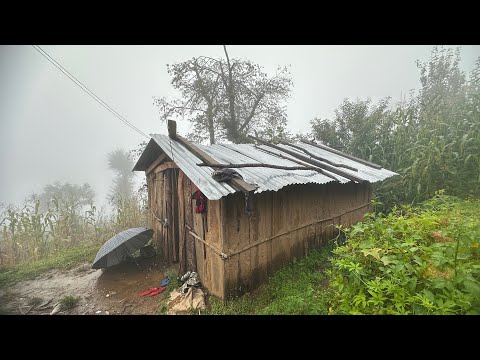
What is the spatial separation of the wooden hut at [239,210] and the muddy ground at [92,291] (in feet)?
3.47

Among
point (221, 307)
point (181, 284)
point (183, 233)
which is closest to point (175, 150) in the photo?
point (183, 233)

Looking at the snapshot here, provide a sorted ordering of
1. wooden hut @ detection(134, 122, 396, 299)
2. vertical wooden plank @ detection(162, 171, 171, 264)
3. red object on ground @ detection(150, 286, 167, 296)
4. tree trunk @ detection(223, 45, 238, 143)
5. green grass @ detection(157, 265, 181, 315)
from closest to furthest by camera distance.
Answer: wooden hut @ detection(134, 122, 396, 299) → green grass @ detection(157, 265, 181, 315) → red object on ground @ detection(150, 286, 167, 296) → vertical wooden plank @ detection(162, 171, 171, 264) → tree trunk @ detection(223, 45, 238, 143)

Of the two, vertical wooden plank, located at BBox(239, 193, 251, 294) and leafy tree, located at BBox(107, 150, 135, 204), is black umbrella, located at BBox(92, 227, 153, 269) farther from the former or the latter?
leafy tree, located at BBox(107, 150, 135, 204)

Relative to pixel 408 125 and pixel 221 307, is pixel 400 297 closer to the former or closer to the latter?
pixel 221 307

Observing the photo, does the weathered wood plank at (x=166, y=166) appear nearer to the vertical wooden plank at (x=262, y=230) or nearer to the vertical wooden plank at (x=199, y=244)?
the vertical wooden plank at (x=199, y=244)

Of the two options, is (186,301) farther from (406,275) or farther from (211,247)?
(406,275)

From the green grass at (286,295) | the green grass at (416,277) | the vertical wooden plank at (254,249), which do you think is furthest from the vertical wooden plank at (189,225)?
the green grass at (416,277)

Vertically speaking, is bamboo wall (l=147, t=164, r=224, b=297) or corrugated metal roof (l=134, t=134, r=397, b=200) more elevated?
corrugated metal roof (l=134, t=134, r=397, b=200)

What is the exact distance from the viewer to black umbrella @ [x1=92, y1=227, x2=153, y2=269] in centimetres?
664

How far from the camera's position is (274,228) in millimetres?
5824

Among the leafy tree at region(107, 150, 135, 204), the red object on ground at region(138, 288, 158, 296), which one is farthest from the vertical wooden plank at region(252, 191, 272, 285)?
the leafy tree at region(107, 150, 135, 204)

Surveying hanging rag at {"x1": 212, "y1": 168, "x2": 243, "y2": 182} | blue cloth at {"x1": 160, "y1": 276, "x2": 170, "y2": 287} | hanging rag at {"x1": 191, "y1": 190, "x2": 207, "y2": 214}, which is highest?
hanging rag at {"x1": 212, "y1": 168, "x2": 243, "y2": 182}

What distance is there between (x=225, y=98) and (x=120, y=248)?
43.0ft

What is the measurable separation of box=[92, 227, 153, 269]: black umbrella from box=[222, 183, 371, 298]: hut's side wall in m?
3.88
